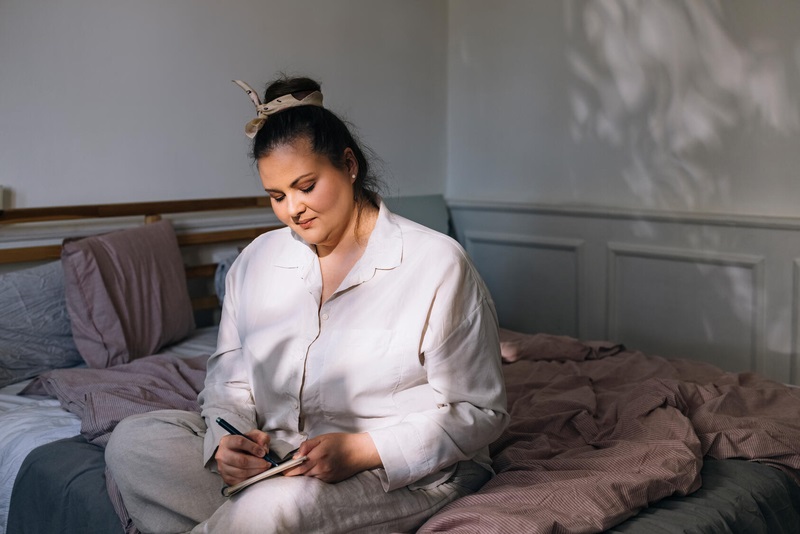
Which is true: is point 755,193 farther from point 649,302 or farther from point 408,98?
point 408,98

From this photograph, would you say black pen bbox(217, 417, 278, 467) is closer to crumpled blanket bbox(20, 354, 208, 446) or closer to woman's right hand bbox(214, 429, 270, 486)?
woman's right hand bbox(214, 429, 270, 486)

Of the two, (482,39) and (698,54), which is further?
(482,39)

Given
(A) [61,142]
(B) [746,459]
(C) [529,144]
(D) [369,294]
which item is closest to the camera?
(D) [369,294]

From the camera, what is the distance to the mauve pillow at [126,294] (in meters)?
2.48

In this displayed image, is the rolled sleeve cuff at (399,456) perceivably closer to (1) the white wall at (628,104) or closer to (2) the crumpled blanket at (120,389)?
(2) the crumpled blanket at (120,389)

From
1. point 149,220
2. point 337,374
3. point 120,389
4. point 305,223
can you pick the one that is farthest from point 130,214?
point 337,374

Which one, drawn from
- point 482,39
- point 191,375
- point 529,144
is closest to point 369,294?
point 191,375

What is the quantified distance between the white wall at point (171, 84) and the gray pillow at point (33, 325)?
31 cm

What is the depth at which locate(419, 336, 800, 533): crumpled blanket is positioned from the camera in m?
1.44

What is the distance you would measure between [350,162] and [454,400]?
0.50m

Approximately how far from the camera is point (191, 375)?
7.41 ft

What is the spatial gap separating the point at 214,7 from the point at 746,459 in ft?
7.77

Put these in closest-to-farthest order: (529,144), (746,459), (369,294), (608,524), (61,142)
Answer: (608,524), (369,294), (746,459), (61,142), (529,144)

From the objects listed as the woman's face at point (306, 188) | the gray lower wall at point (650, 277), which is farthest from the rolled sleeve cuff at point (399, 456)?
the gray lower wall at point (650, 277)
